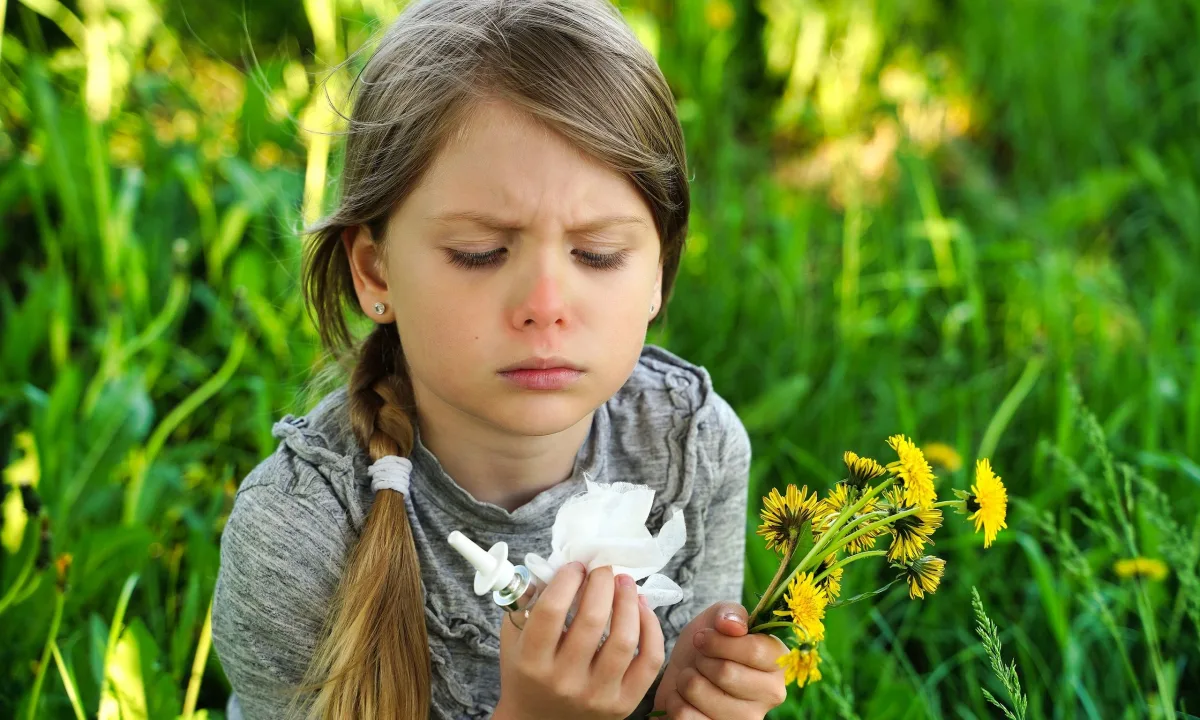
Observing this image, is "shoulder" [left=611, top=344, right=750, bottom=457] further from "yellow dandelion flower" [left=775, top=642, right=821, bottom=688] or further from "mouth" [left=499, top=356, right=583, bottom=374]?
"yellow dandelion flower" [left=775, top=642, right=821, bottom=688]

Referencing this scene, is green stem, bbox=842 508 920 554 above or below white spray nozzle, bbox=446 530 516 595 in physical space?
above

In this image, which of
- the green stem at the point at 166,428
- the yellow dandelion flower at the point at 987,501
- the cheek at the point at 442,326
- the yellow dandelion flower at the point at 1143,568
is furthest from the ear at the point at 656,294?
the green stem at the point at 166,428

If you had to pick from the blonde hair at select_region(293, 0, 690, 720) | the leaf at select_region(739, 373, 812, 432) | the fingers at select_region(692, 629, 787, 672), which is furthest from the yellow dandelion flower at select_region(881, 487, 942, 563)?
the leaf at select_region(739, 373, 812, 432)

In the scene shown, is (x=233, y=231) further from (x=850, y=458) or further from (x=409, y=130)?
(x=850, y=458)

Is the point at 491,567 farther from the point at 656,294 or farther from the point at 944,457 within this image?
the point at 944,457

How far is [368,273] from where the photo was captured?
119 cm

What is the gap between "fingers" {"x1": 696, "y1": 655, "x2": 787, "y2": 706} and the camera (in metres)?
0.99

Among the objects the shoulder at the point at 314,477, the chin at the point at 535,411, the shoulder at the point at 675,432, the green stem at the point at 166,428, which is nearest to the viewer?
the chin at the point at 535,411

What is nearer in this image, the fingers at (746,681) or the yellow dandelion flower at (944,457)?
the fingers at (746,681)

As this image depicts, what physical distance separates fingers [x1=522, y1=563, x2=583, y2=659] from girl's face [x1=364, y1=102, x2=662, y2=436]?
192 mm

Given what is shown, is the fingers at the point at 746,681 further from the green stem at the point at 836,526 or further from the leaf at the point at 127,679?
the leaf at the point at 127,679

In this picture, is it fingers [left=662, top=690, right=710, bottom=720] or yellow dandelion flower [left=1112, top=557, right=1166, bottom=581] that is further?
yellow dandelion flower [left=1112, top=557, right=1166, bottom=581]

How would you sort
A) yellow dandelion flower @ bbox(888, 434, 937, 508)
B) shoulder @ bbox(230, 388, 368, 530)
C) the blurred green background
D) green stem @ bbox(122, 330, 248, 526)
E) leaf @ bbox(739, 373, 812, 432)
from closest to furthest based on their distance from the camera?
yellow dandelion flower @ bbox(888, 434, 937, 508) → shoulder @ bbox(230, 388, 368, 530) → the blurred green background → green stem @ bbox(122, 330, 248, 526) → leaf @ bbox(739, 373, 812, 432)

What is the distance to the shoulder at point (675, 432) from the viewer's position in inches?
51.2
